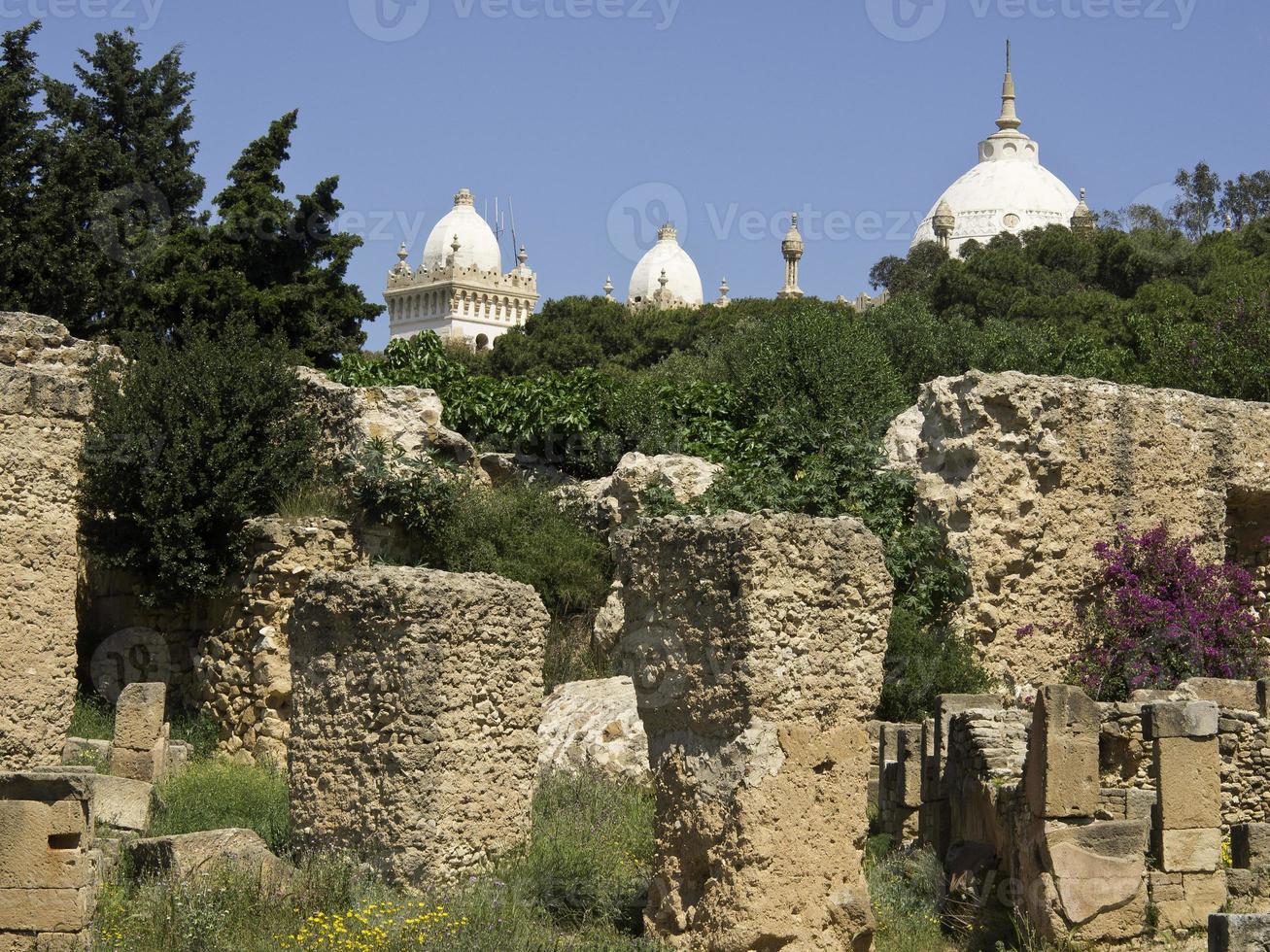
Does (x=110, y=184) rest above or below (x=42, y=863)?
above

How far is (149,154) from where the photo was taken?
27719 mm

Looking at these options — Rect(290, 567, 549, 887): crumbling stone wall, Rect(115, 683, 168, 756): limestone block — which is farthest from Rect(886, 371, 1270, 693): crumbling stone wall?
Rect(115, 683, 168, 756): limestone block

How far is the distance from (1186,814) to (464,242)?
269 ft

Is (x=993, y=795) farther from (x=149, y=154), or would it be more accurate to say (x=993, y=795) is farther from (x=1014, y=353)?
(x=149, y=154)

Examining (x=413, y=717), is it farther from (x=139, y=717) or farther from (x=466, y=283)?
(x=466, y=283)

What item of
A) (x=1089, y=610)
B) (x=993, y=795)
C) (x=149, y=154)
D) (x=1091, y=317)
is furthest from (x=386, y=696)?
(x=1091, y=317)

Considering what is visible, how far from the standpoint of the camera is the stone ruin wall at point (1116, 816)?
925 centimetres

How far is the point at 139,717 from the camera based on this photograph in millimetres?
12469

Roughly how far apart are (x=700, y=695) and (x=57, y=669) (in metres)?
6.64

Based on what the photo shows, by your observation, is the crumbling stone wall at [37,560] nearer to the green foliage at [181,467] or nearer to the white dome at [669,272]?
the green foliage at [181,467]

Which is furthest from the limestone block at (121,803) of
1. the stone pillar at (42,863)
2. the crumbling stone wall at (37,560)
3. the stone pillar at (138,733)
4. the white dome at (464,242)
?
the white dome at (464,242)

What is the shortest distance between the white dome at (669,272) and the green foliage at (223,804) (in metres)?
70.6

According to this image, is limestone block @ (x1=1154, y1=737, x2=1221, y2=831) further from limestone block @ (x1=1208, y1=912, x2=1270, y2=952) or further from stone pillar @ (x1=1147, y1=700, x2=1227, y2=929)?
limestone block @ (x1=1208, y1=912, x2=1270, y2=952)

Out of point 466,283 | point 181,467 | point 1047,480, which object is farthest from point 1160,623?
point 466,283
